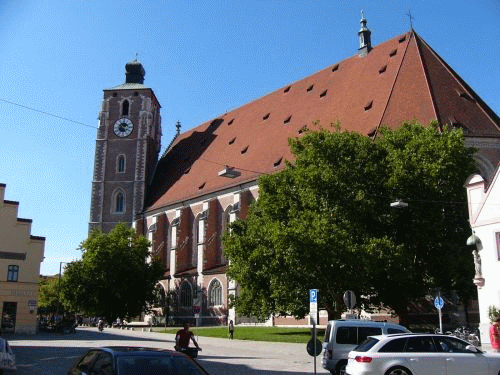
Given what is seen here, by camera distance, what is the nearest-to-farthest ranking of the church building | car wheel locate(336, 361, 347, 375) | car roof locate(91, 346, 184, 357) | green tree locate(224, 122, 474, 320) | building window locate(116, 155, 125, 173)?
car roof locate(91, 346, 184, 357) → car wheel locate(336, 361, 347, 375) → green tree locate(224, 122, 474, 320) → the church building → building window locate(116, 155, 125, 173)

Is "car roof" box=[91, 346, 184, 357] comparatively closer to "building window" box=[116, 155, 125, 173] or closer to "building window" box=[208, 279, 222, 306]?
"building window" box=[208, 279, 222, 306]

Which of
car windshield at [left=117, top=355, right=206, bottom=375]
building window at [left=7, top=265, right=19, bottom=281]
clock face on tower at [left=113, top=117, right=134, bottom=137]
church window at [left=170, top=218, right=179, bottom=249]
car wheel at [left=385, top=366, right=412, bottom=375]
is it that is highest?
clock face on tower at [left=113, top=117, right=134, bottom=137]

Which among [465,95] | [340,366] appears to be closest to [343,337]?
[340,366]

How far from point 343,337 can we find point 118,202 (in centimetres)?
4581

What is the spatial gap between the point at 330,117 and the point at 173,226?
18.3m

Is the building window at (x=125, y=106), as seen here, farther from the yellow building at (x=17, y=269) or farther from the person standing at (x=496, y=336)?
the person standing at (x=496, y=336)

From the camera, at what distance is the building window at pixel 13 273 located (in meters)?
35.4

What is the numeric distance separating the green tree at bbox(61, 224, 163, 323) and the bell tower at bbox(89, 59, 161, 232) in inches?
393

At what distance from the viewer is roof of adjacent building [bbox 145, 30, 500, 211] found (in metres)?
35.5

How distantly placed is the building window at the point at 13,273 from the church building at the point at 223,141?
12.2 m

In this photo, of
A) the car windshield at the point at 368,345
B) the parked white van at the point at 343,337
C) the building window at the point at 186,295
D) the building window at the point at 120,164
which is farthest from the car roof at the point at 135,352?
the building window at the point at 120,164

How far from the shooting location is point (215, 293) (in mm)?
45375

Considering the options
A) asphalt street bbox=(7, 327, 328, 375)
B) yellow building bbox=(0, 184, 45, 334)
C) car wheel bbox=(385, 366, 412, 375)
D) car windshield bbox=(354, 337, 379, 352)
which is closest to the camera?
car wheel bbox=(385, 366, 412, 375)

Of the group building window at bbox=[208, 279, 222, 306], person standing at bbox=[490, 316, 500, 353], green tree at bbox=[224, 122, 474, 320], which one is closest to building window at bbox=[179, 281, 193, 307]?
building window at bbox=[208, 279, 222, 306]
